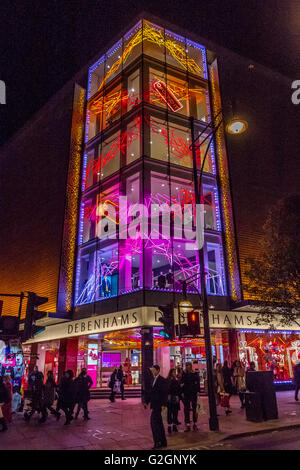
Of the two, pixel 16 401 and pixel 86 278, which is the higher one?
pixel 86 278

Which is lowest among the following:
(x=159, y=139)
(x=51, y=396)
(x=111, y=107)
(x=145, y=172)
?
(x=51, y=396)

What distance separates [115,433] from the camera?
373 inches

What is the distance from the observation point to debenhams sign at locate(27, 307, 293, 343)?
58.0 feet

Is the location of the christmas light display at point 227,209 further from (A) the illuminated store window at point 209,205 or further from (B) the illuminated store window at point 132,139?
(B) the illuminated store window at point 132,139

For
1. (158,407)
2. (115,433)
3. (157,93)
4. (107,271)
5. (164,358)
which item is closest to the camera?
(158,407)

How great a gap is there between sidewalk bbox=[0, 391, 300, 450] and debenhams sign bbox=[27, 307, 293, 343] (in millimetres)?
5552

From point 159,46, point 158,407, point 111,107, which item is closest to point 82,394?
point 158,407

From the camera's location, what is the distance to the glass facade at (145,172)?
2062 cm

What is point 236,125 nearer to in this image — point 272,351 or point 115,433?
point 115,433

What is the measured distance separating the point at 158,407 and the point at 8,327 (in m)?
4.18

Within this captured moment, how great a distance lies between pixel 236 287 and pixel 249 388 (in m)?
9.96

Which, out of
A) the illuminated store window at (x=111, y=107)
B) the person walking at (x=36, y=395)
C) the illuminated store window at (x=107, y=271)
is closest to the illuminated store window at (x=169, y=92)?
the illuminated store window at (x=111, y=107)

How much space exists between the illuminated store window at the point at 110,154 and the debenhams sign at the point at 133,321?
10.3m
